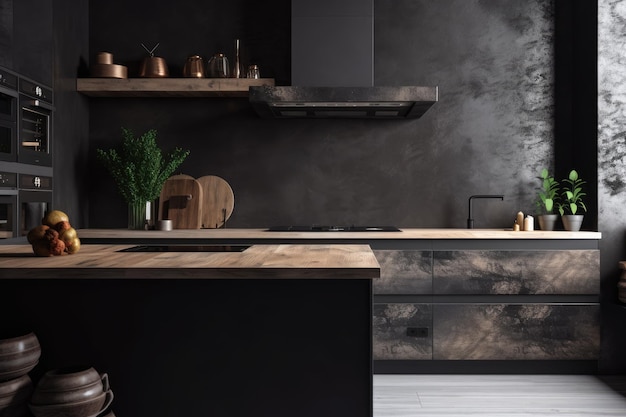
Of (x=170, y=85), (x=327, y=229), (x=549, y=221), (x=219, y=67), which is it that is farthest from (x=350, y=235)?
(x=170, y=85)

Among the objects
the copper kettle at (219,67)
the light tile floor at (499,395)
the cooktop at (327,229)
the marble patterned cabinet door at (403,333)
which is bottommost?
the light tile floor at (499,395)

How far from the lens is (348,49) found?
167 inches

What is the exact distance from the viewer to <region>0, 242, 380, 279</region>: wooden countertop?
2.01 metres

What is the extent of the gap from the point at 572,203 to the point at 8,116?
11.5 feet

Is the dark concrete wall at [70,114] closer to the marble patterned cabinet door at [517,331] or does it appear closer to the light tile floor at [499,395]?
the light tile floor at [499,395]

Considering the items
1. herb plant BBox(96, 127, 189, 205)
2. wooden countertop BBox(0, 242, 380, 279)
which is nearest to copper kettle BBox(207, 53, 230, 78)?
herb plant BBox(96, 127, 189, 205)

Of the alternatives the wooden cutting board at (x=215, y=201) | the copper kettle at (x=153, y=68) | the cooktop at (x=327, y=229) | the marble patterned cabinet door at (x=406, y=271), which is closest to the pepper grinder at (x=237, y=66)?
the copper kettle at (x=153, y=68)

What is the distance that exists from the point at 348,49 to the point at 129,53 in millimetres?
1717

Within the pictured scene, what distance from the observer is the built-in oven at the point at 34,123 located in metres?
3.48

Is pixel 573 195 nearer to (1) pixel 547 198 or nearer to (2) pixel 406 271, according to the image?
(1) pixel 547 198

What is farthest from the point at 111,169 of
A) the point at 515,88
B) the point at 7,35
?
the point at 515,88

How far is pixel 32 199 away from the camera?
11.9ft

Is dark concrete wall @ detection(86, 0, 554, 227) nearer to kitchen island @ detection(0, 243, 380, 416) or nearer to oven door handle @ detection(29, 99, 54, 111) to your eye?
oven door handle @ detection(29, 99, 54, 111)

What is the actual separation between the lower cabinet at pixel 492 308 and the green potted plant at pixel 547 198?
0.42 meters
